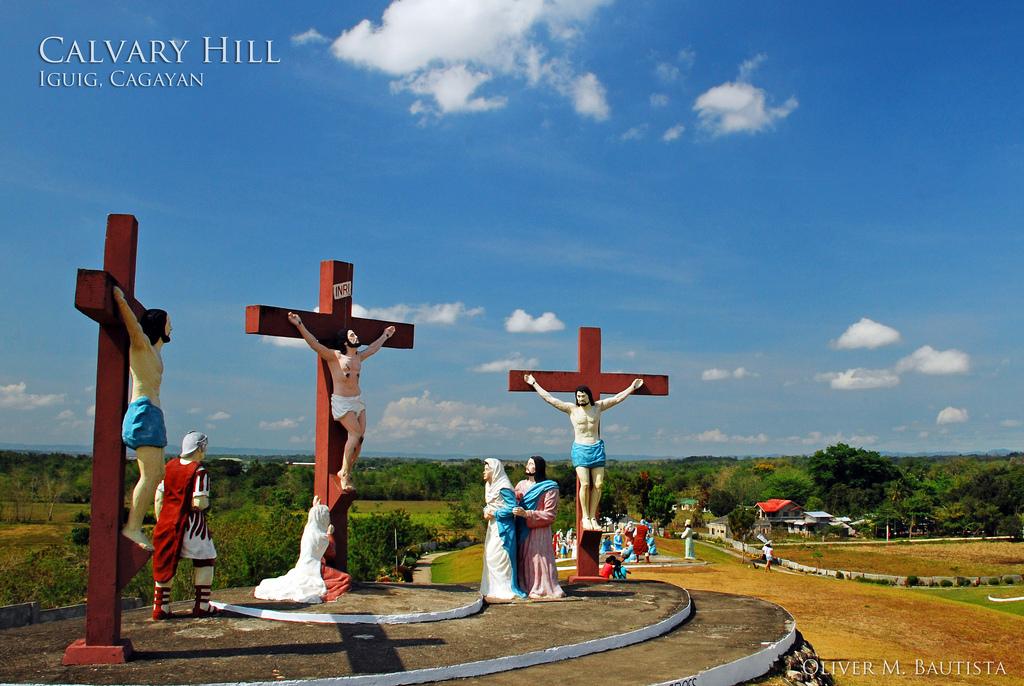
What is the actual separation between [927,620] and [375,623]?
11.4 m

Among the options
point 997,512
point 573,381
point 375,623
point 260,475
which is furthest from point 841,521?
point 375,623

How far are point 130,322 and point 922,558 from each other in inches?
2073

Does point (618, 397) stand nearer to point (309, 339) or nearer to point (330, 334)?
point (330, 334)

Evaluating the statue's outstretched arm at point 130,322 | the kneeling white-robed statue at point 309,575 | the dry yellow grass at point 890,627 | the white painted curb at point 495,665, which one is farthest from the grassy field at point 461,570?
the statue's outstretched arm at point 130,322

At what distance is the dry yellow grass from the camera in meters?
12.2

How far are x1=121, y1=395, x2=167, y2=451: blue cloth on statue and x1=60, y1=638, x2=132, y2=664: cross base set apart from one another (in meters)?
1.81

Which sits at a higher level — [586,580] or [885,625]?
[586,580]

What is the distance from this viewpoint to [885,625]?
48.0 feet

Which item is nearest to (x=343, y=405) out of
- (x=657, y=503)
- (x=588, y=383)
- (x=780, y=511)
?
(x=588, y=383)

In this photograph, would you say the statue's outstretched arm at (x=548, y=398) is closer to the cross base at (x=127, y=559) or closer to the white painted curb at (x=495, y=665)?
the white painted curb at (x=495, y=665)

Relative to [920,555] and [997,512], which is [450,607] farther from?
[997,512]

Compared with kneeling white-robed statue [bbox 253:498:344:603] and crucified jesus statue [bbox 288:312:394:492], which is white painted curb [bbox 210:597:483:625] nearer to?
kneeling white-robed statue [bbox 253:498:344:603]

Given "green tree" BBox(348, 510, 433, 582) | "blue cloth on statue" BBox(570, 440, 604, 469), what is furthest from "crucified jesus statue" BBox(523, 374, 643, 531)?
"green tree" BBox(348, 510, 433, 582)

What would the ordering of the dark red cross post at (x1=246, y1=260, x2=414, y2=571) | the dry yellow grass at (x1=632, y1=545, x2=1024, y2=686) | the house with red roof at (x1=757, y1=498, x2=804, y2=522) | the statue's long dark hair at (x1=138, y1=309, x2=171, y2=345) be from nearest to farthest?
the statue's long dark hair at (x1=138, y1=309, x2=171, y2=345), the dark red cross post at (x1=246, y1=260, x2=414, y2=571), the dry yellow grass at (x1=632, y1=545, x2=1024, y2=686), the house with red roof at (x1=757, y1=498, x2=804, y2=522)
